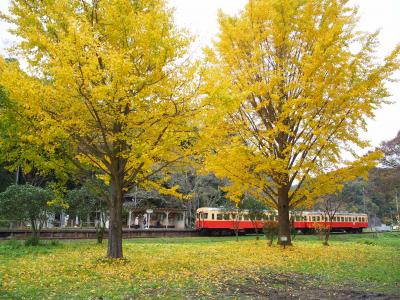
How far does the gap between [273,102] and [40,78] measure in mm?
7815

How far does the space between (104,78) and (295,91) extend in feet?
23.5

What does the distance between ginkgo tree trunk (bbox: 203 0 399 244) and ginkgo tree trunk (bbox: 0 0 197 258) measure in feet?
7.51

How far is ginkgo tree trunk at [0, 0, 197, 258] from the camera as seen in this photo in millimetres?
6996

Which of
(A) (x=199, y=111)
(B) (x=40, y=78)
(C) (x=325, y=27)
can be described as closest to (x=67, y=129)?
(B) (x=40, y=78)

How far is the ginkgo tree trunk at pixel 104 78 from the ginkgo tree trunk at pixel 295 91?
229 cm

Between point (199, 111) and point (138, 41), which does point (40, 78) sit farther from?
point (199, 111)

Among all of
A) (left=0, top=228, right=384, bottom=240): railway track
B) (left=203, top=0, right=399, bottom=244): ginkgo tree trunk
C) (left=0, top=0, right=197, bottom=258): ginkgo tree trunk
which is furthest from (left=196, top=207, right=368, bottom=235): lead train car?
(left=0, top=0, right=197, bottom=258): ginkgo tree trunk

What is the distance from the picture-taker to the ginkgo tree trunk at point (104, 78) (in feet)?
23.0

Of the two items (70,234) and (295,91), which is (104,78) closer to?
(295,91)

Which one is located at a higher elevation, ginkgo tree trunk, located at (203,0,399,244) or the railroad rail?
ginkgo tree trunk, located at (203,0,399,244)

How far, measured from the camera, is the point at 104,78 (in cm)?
767

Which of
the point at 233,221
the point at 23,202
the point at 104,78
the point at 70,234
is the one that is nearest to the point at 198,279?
the point at 104,78

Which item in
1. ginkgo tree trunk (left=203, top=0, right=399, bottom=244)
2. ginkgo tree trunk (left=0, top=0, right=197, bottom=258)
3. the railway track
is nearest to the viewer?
ginkgo tree trunk (left=0, top=0, right=197, bottom=258)

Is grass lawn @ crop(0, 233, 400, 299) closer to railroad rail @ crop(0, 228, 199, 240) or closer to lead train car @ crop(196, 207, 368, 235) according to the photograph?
railroad rail @ crop(0, 228, 199, 240)
